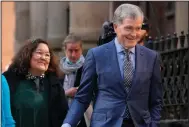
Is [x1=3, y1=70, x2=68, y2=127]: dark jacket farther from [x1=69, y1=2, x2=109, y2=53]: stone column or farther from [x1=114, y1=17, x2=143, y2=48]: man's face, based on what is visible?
[x1=69, y1=2, x2=109, y2=53]: stone column

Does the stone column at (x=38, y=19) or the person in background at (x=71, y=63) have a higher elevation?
the person in background at (x=71, y=63)

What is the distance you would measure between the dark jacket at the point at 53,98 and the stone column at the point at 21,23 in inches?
504

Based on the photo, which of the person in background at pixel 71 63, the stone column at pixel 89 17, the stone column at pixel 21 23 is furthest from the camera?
the stone column at pixel 21 23

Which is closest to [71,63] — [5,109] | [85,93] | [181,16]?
[5,109]

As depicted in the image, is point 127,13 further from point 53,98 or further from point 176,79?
point 176,79

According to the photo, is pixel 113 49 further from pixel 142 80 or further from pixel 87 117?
pixel 87 117

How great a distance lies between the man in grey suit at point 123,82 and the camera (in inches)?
237

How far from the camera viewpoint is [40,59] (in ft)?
23.3

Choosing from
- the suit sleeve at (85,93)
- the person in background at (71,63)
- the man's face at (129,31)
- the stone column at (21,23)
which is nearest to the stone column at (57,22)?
the stone column at (21,23)

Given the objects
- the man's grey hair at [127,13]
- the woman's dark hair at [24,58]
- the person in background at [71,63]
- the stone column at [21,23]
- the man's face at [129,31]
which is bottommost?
the stone column at [21,23]

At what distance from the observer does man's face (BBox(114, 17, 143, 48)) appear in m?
6.02

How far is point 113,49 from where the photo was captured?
619 cm

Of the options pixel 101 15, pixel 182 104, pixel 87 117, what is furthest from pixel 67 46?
pixel 101 15

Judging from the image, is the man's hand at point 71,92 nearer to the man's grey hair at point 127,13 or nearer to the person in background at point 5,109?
the person in background at point 5,109
